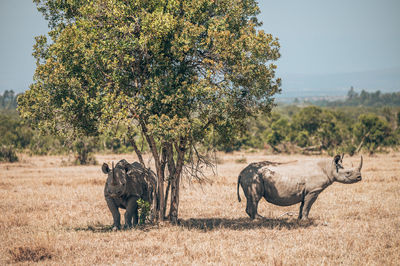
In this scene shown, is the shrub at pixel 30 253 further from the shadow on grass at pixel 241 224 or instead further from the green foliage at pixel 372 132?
the green foliage at pixel 372 132

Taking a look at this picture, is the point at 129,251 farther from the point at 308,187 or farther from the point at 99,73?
the point at 308,187

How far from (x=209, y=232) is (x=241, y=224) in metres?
1.68

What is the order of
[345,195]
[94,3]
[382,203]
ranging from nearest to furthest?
[94,3] < [382,203] < [345,195]

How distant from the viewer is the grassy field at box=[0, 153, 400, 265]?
9391 millimetres

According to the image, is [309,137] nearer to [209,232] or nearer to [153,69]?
[209,232]

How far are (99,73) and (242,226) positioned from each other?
6.18m

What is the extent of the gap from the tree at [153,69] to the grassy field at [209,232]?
284 centimetres

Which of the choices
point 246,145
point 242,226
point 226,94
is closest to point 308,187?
point 242,226

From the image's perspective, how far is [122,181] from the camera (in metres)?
12.0

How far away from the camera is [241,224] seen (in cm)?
1320

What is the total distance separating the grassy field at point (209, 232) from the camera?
30.8 ft

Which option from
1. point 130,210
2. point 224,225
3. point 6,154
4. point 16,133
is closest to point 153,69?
point 130,210

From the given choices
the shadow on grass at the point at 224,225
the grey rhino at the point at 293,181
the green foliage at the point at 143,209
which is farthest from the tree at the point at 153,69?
the shadow on grass at the point at 224,225

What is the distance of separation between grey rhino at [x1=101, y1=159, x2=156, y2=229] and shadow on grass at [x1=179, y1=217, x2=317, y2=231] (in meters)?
1.54
